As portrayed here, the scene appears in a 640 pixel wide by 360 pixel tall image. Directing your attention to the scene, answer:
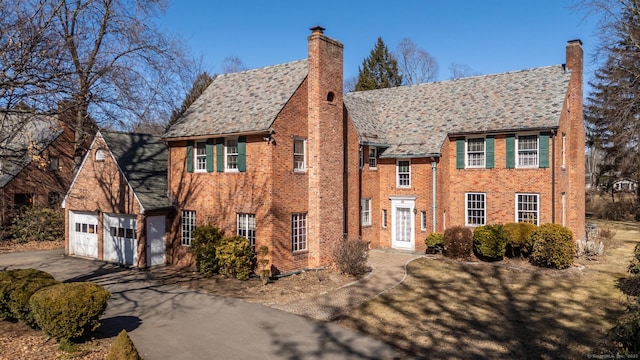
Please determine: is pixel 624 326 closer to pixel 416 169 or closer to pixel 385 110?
pixel 416 169

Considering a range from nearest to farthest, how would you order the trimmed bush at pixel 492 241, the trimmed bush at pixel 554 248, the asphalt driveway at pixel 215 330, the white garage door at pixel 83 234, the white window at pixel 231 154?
1. the asphalt driveway at pixel 215 330
2. the trimmed bush at pixel 554 248
3. the white window at pixel 231 154
4. the trimmed bush at pixel 492 241
5. the white garage door at pixel 83 234

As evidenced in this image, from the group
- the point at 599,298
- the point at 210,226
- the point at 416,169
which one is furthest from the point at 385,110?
the point at 599,298

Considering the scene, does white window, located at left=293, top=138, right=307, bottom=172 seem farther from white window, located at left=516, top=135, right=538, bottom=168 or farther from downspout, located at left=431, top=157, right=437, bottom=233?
white window, located at left=516, top=135, right=538, bottom=168

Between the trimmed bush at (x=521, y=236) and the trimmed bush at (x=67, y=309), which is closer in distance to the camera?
the trimmed bush at (x=67, y=309)

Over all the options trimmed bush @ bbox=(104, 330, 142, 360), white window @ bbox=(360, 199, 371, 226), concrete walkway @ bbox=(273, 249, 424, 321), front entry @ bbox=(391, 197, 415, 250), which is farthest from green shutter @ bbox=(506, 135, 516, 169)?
trimmed bush @ bbox=(104, 330, 142, 360)

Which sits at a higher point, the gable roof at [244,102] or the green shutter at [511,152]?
the gable roof at [244,102]

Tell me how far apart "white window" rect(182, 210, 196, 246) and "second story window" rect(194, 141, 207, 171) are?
7.09 feet

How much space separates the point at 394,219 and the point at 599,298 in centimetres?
1095

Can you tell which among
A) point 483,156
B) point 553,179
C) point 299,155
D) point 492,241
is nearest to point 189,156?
point 299,155

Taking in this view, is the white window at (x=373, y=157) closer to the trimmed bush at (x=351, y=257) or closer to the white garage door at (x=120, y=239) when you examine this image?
the trimmed bush at (x=351, y=257)

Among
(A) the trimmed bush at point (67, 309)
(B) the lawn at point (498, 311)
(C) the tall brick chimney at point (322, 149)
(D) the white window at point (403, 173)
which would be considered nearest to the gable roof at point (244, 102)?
(C) the tall brick chimney at point (322, 149)

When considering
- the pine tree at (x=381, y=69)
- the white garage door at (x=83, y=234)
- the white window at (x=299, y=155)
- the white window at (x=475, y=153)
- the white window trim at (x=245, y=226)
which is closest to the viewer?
the white window trim at (x=245, y=226)

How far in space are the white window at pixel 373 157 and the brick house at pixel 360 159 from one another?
Answer: 0.29 ft

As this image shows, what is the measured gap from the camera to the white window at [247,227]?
61.4 feet
